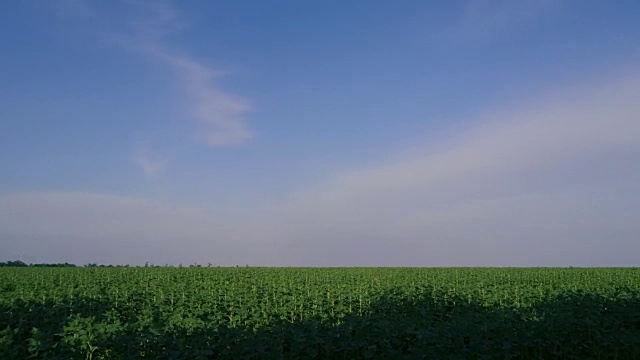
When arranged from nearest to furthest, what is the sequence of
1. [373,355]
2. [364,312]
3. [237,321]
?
[373,355] < [237,321] < [364,312]

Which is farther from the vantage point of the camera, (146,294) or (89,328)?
(146,294)

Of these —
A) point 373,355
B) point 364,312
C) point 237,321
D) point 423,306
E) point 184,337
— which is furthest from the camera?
point 423,306

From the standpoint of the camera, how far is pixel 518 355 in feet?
42.7

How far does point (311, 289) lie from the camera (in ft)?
78.4

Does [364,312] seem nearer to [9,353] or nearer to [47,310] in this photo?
[47,310]

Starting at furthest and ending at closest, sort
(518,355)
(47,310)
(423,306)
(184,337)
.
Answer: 1. (423,306)
2. (47,310)
3. (518,355)
4. (184,337)

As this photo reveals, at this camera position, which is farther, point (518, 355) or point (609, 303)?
point (609, 303)

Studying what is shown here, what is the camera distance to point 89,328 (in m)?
11.8

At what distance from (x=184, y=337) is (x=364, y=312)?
956 centimetres

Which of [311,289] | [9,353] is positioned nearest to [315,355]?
[9,353]

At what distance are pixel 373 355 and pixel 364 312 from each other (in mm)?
7803

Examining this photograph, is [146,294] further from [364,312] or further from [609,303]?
[609,303]

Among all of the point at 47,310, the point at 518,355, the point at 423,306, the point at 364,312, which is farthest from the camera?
the point at 423,306

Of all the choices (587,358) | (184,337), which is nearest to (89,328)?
(184,337)
